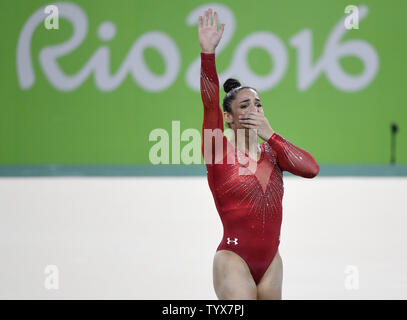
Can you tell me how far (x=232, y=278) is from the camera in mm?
2166

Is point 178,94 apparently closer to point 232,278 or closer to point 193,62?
point 193,62

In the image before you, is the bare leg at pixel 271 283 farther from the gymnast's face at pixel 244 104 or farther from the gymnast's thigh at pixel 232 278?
the gymnast's face at pixel 244 104

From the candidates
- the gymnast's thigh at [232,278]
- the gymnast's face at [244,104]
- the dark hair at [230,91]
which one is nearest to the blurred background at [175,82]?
the dark hair at [230,91]

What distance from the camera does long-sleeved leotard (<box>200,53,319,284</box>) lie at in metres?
2.22

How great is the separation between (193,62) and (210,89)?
792 cm

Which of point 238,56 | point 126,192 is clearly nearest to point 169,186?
point 126,192

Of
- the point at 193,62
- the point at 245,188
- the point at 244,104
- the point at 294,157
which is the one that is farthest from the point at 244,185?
the point at 193,62

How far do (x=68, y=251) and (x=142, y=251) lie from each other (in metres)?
0.57

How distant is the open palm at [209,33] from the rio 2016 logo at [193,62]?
7.65 metres

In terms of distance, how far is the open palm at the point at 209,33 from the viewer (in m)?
2.20

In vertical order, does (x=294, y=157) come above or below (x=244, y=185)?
above

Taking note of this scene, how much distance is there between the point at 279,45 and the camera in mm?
9953

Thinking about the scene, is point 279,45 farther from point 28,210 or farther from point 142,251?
point 142,251

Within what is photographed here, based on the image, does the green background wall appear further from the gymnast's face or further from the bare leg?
the bare leg
